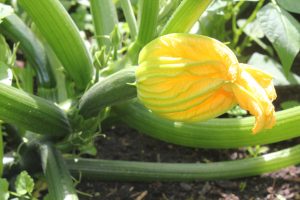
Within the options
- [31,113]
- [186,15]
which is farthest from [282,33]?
[31,113]

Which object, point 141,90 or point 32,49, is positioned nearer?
point 141,90

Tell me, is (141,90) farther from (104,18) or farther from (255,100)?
(104,18)

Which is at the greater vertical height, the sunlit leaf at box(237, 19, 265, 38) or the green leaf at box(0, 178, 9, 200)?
the green leaf at box(0, 178, 9, 200)

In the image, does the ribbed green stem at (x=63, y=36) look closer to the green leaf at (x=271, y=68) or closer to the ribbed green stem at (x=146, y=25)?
the ribbed green stem at (x=146, y=25)

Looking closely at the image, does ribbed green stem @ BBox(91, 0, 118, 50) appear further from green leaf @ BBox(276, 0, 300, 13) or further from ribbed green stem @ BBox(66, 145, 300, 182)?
green leaf @ BBox(276, 0, 300, 13)

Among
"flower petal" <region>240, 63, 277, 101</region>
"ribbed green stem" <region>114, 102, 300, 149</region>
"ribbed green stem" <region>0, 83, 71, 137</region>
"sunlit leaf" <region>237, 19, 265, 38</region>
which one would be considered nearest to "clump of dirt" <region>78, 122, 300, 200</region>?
"ribbed green stem" <region>114, 102, 300, 149</region>

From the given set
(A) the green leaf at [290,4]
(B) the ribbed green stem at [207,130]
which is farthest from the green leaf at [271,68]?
(A) the green leaf at [290,4]
